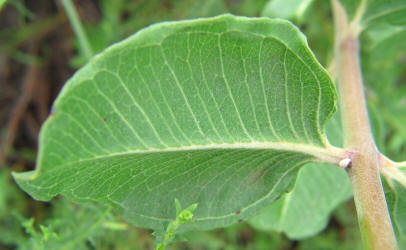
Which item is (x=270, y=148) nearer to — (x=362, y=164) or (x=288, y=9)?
(x=362, y=164)

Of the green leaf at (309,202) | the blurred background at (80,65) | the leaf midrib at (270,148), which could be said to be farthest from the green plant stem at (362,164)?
the blurred background at (80,65)

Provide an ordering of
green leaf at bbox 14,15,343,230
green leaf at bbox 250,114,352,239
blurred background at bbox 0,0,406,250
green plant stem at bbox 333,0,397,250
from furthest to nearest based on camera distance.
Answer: blurred background at bbox 0,0,406,250
green leaf at bbox 250,114,352,239
green plant stem at bbox 333,0,397,250
green leaf at bbox 14,15,343,230

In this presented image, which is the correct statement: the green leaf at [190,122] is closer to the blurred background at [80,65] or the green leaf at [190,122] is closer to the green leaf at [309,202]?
the green leaf at [309,202]

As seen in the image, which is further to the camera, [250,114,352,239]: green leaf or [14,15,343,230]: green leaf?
[250,114,352,239]: green leaf

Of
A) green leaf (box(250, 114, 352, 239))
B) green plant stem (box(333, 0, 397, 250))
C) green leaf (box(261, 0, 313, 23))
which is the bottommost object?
green leaf (box(250, 114, 352, 239))

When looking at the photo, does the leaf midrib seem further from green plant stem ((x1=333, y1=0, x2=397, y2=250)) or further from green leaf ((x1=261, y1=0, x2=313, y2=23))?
green leaf ((x1=261, y1=0, x2=313, y2=23))

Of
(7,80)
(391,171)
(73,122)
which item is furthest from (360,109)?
(7,80)

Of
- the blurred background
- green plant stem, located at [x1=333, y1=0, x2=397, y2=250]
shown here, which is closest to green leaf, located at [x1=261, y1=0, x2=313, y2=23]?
the blurred background

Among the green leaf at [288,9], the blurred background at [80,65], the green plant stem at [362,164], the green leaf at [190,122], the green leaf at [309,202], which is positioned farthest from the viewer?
the blurred background at [80,65]
